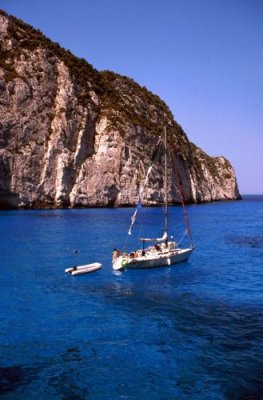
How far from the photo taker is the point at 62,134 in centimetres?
10362

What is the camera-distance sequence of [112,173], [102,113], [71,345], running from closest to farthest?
[71,345] → [112,173] → [102,113]

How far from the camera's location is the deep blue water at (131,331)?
48.4 feet

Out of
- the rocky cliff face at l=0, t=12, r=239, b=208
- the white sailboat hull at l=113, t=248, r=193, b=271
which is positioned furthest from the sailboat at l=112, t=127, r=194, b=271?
the rocky cliff face at l=0, t=12, r=239, b=208

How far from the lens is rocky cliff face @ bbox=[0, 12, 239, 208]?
96.4 m

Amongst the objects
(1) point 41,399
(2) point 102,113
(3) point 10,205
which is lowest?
(1) point 41,399

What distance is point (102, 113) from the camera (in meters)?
119

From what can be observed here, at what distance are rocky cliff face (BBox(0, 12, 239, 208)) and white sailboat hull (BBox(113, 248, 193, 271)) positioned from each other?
6384cm

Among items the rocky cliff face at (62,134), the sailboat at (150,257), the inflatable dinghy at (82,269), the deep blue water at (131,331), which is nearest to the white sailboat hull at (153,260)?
the sailboat at (150,257)

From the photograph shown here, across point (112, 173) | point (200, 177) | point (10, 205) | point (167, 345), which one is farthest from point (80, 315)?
point (200, 177)

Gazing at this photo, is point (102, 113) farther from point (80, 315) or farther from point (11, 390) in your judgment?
point (11, 390)

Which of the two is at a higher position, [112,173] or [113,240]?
[112,173]

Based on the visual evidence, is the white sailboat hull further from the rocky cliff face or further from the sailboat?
the rocky cliff face

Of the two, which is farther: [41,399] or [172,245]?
[172,245]

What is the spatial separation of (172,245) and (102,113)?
85.3 m
